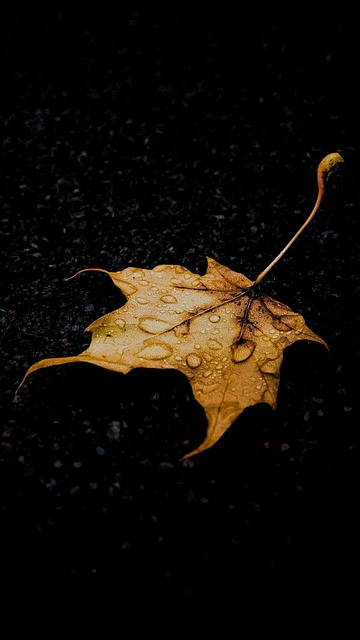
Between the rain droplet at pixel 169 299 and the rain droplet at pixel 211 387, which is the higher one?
the rain droplet at pixel 169 299

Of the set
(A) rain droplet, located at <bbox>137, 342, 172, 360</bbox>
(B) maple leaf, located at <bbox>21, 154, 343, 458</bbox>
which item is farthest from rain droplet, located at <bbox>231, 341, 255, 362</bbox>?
(A) rain droplet, located at <bbox>137, 342, 172, 360</bbox>

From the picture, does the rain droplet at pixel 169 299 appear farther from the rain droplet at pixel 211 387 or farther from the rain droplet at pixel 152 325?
the rain droplet at pixel 211 387

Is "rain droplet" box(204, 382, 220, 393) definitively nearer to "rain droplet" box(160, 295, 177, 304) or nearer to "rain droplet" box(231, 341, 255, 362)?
"rain droplet" box(231, 341, 255, 362)

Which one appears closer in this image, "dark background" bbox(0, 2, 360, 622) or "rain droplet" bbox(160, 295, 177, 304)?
"dark background" bbox(0, 2, 360, 622)

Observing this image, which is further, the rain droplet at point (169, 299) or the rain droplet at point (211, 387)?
the rain droplet at point (169, 299)

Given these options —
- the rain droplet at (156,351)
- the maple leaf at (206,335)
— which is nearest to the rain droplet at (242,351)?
the maple leaf at (206,335)

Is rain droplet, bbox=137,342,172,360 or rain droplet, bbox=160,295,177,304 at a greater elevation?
rain droplet, bbox=160,295,177,304
